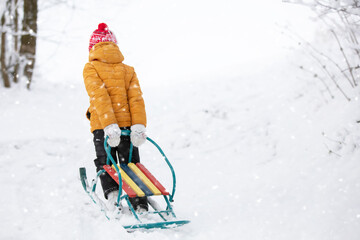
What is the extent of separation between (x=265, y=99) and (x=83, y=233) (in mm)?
5080

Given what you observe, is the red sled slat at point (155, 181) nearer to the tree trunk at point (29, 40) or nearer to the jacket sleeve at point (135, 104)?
the jacket sleeve at point (135, 104)

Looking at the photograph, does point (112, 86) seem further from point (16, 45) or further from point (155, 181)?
point (16, 45)

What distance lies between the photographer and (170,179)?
531 cm

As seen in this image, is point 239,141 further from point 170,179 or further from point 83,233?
point 83,233

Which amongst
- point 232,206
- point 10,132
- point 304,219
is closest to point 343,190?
point 304,219

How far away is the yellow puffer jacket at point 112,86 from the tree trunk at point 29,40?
15.9ft

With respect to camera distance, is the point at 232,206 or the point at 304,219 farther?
the point at 232,206

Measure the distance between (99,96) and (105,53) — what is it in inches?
21.5

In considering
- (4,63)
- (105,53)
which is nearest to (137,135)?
(105,53)

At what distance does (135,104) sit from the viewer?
3.93 meters

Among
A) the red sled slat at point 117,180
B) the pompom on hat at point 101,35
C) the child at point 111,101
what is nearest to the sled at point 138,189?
the red sled slat at point 117,180

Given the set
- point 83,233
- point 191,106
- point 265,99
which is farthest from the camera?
point 191,106

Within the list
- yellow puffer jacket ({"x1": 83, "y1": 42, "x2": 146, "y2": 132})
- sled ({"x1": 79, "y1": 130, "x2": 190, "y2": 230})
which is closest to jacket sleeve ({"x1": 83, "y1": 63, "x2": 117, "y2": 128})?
yellow puffer jacket ({"x1": 83, "y1": 42, "x2": 146, "y2": 132})

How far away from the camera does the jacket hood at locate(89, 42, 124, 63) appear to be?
153 inches
